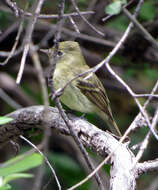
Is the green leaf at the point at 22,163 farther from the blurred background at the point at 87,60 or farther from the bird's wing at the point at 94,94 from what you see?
the blurred background at the point at 87,60

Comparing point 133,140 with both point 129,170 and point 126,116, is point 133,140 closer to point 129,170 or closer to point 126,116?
point 126,116

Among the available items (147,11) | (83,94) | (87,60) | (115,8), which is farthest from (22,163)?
(87,60)

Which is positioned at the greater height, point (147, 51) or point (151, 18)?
point (151, 18)

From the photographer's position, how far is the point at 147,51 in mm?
5777

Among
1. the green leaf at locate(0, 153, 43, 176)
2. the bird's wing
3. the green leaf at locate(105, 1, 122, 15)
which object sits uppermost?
the green leaf at locate(105, 1, 122, 15)

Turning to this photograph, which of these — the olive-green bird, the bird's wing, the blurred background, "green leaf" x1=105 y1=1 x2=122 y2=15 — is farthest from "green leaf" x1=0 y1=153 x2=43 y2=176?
the blurred background

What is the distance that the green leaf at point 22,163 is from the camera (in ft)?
5.81

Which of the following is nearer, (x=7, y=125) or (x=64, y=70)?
(x=7, y=125)

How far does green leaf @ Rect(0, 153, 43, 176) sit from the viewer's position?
177 centimetres

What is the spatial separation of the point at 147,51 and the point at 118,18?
57 centimetres

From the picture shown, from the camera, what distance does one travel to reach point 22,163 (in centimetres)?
179

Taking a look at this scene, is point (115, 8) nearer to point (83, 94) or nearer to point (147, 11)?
point (83, 94)

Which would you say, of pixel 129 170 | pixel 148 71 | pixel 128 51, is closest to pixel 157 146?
pixel 148 71

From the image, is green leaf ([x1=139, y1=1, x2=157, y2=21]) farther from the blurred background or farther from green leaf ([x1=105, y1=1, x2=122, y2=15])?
green leaf ([x1=105, y1=1, x2=122, y2=15])
